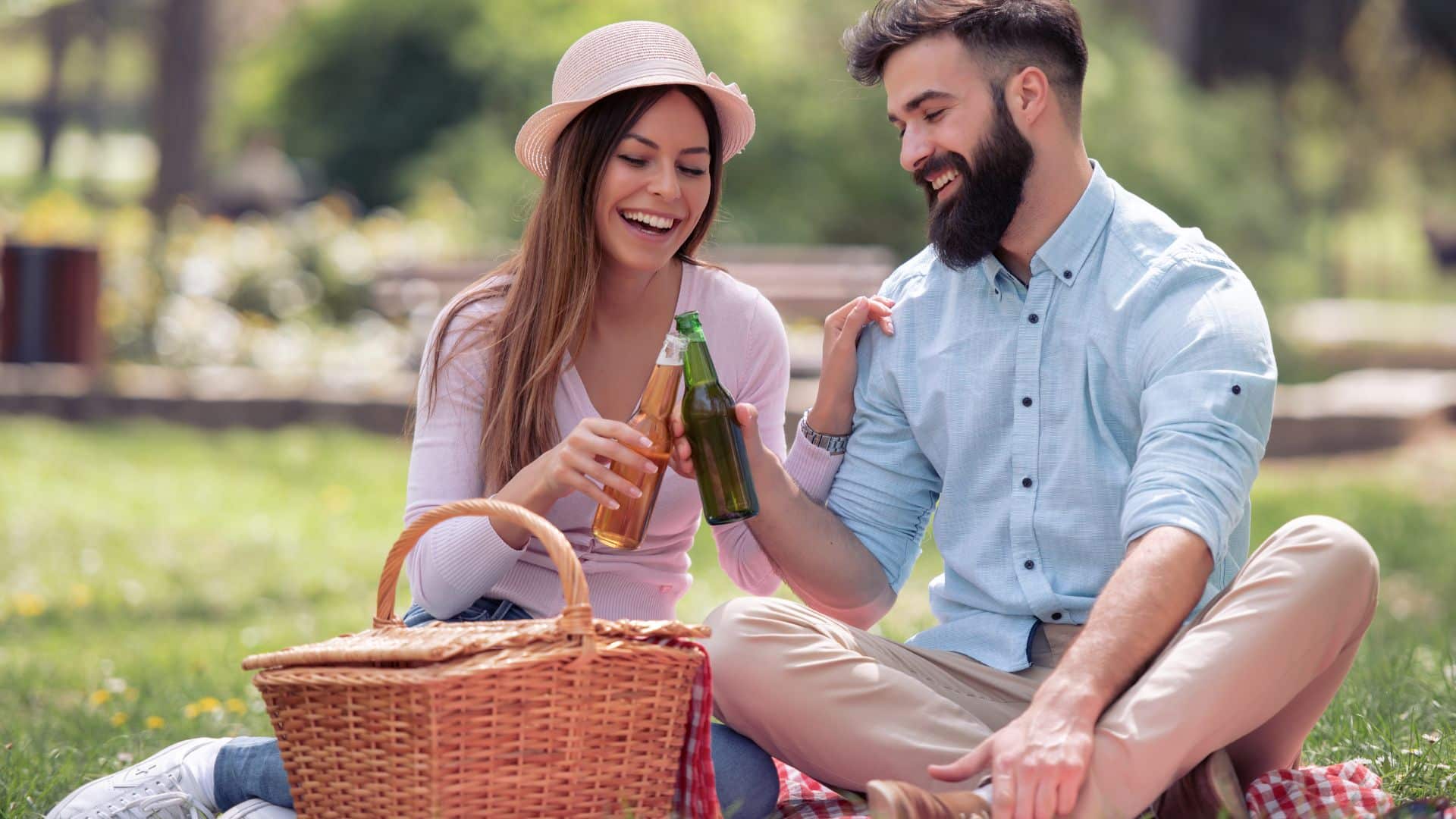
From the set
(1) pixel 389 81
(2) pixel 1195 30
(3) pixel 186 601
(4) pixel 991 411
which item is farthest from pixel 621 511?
(1) pixel 389 81

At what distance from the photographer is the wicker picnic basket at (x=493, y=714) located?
2459mm

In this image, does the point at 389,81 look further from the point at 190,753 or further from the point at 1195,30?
the point at 190,753

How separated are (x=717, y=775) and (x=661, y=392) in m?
0.72

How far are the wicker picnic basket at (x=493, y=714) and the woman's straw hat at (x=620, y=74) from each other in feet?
3.42

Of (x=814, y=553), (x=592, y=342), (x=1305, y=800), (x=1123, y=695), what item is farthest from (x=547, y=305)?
(x=1305, y=800)

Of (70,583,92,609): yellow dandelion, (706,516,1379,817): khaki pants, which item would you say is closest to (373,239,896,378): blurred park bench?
(70,583,92,609): yellow dandelion

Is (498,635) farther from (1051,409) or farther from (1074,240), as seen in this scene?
(1074,240)

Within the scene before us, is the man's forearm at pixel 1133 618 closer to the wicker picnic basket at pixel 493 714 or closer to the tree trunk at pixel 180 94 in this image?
the wicker picnic basket at pixel 493 714

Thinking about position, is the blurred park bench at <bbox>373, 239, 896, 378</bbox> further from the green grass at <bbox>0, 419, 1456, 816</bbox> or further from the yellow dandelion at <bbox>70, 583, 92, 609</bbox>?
the yellow dandelion at <bbox>70, 583, 92, 609</bbox>

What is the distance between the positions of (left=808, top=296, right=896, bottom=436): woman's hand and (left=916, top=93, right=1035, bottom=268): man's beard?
0.71 feet

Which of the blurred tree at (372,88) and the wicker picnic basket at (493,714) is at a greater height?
the blurred tree at (372,88)

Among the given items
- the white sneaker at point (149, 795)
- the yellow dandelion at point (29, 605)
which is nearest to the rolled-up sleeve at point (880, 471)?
the white sneaker at point (149, 795)

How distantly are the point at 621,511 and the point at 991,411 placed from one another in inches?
30.2

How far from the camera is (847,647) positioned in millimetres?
3055
